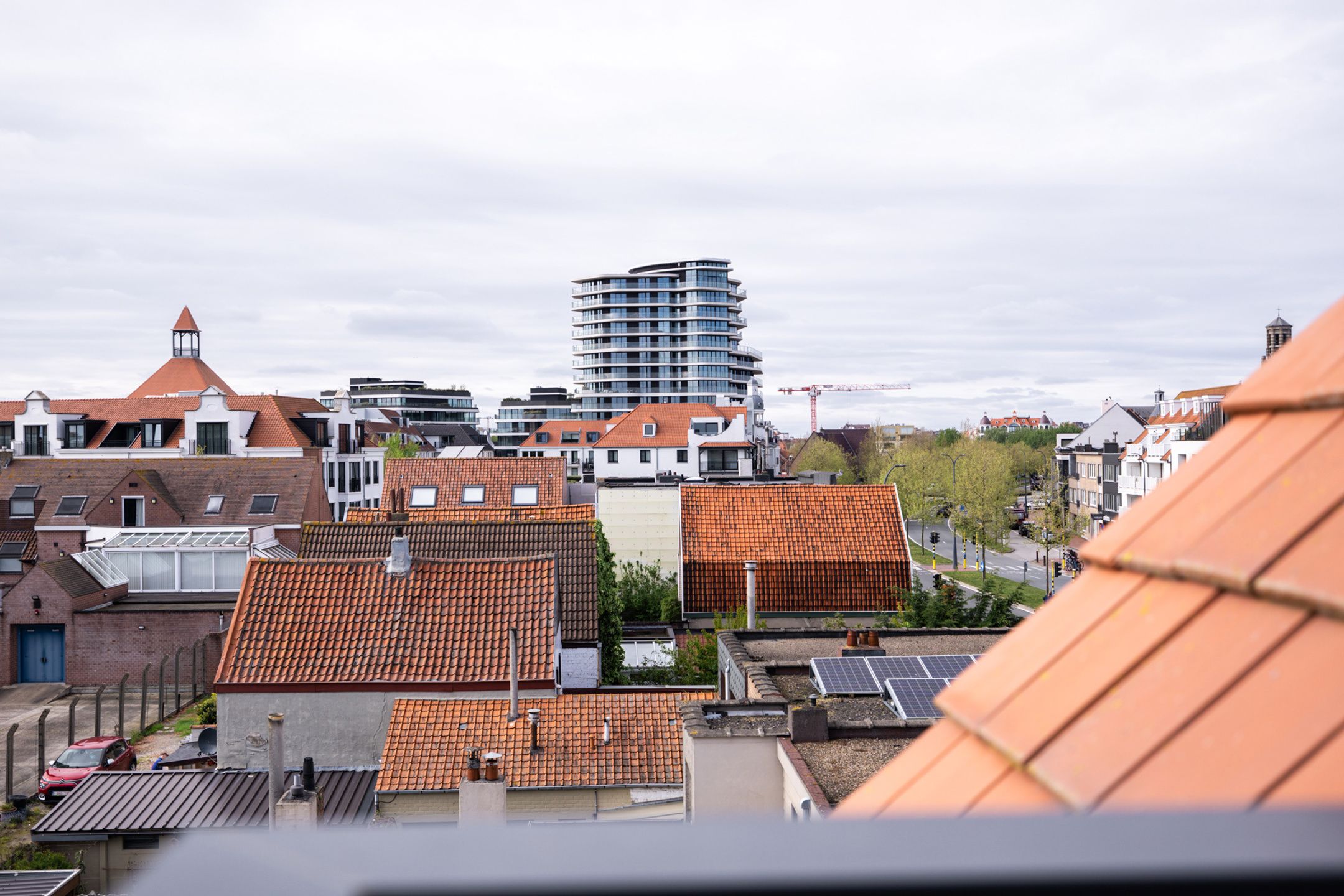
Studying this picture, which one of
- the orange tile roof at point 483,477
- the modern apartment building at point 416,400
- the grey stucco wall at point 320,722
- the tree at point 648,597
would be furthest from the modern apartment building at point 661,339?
the grey stucco wall at point 320,722

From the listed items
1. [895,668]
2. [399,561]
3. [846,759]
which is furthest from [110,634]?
[846,759]

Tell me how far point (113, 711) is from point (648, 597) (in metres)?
17.0

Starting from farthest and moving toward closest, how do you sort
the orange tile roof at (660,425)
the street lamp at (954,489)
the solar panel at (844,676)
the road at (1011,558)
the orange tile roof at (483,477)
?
the orange tile roof at (660,425) < the street lamp at (954,489) < the road at (1011,558) < the orange tile roof at (483,477) < the solar panel at (844,676)

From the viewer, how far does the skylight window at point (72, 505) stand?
4512cm

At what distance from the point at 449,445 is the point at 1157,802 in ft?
438

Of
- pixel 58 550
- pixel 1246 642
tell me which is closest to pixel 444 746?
pixel 1246 642

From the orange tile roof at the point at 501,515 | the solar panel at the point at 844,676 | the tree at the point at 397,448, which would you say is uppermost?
the tree at the point at 397,448

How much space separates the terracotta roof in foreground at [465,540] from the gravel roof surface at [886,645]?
7.12 meters

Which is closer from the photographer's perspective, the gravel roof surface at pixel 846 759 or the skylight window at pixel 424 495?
the gravel roof surface at pixel 846 759

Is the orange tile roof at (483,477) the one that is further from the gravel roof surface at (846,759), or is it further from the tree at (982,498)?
the gravel roof surface at (846,759)

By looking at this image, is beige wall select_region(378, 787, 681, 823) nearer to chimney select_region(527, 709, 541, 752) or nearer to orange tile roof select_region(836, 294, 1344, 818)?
chimney select_region(527, 709, 541, 752)

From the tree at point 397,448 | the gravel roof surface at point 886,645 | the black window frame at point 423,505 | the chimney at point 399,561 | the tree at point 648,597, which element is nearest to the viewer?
the gravel roof surface at point 886,645

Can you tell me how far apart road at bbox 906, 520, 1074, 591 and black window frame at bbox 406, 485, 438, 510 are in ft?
75.2

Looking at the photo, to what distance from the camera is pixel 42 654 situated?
35.6m
